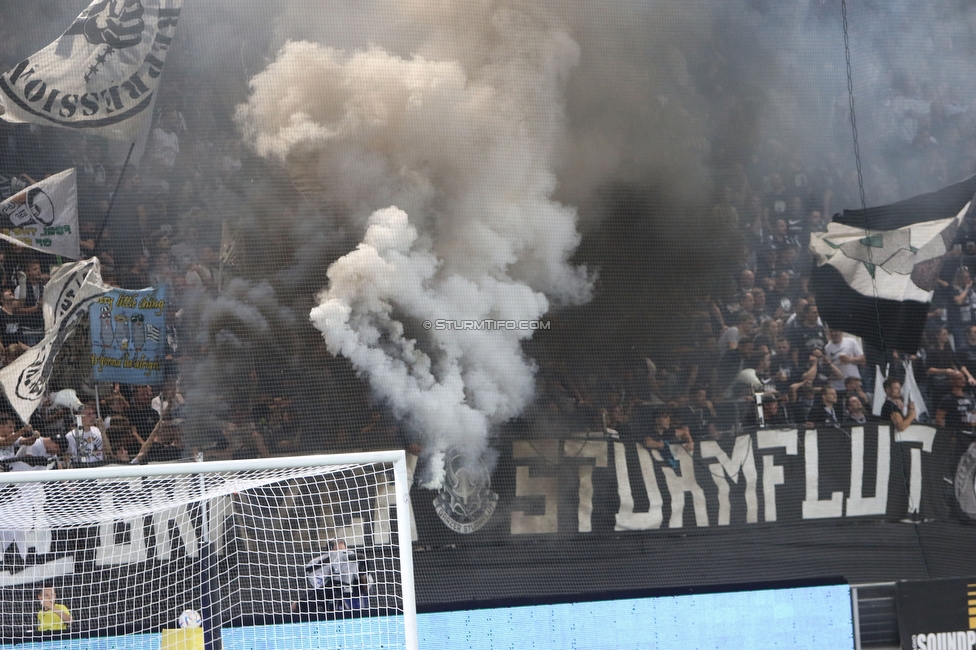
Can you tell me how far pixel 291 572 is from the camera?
4.21 meters

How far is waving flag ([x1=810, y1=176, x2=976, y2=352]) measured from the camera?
4781 millimetres

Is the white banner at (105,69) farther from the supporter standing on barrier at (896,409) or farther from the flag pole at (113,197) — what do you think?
the supporter standing on barrier at (896,409)

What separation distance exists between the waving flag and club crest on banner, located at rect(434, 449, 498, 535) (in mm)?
2094

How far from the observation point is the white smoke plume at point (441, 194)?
4.38 metres

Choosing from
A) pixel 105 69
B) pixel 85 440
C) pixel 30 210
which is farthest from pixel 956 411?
pixel 30 210

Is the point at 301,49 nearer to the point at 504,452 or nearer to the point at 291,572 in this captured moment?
the point at 504,452

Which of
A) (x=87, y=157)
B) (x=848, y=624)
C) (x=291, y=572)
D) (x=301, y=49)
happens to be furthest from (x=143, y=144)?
(x=848, y=624)

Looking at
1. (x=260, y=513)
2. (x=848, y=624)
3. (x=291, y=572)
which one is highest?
(x=260, y=513)

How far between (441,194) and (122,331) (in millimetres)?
1738

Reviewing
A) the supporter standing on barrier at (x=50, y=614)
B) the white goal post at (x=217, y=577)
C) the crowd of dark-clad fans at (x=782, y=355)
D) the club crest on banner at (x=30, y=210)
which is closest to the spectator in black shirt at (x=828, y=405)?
the crowd of dark-clad fans at (x=782, y=355)

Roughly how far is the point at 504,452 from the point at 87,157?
8.44 feet

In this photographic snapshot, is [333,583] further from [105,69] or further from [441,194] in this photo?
[105,69]

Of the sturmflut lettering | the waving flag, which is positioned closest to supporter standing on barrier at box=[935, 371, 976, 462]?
the sturmflut lettering

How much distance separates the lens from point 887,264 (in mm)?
4844
